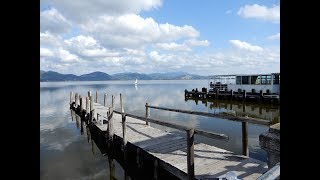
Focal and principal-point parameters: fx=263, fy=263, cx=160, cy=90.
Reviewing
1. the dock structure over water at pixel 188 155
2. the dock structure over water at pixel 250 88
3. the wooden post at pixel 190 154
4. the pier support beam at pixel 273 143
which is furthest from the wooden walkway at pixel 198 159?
the dock structure over water at pixel 250 88

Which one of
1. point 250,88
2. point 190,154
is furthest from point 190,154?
point 250,88

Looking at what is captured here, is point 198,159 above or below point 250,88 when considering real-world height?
below

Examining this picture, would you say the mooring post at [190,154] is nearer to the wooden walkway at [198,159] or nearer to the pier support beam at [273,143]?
the wooden walkway at [198,159]

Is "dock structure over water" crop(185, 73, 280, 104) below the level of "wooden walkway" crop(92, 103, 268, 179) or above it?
above

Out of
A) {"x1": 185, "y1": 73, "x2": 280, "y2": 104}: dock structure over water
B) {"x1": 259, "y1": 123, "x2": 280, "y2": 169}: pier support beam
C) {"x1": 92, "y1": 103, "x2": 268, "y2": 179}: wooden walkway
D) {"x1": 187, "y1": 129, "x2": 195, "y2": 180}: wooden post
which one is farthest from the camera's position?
{"x1": 185, "y1": 73, "x2": 280, "y2": 104}: dock structure over water

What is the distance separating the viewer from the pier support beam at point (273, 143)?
3040 mm

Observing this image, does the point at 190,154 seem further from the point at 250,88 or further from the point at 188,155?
the point at 250,88

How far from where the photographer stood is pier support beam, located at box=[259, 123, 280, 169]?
3040 mm

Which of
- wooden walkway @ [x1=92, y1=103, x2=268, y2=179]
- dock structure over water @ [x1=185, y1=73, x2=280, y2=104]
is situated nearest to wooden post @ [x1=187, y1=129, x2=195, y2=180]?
wooden walkway @ [x1=92, y1=103, x2=268, y2=179]

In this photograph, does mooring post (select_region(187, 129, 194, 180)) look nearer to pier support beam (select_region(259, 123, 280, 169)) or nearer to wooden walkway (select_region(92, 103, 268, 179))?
wooden walkway (select_region(92, 103, 268, 179))

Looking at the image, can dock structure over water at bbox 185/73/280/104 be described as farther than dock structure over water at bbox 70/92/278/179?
Yes

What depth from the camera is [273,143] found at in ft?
10.1

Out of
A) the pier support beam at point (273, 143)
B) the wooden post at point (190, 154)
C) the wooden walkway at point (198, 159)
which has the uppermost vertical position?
the pier support beam at point (273, 143)

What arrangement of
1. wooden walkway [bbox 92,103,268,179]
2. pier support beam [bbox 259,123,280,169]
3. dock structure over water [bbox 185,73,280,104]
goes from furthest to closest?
dock structure over water [bbox 185,73,280,104]
wooden walkway [bbox 92,103,268,179]
pier support beam [bbox 259,123,280,169]
